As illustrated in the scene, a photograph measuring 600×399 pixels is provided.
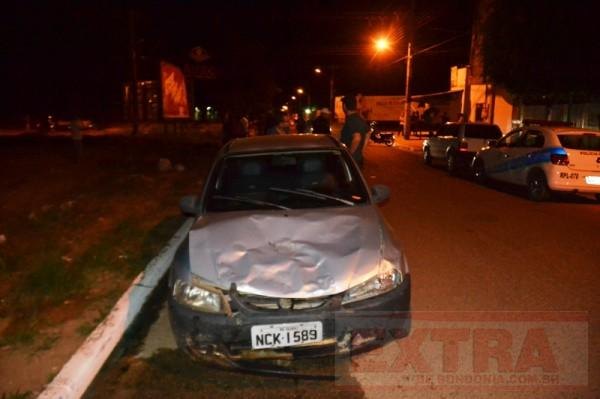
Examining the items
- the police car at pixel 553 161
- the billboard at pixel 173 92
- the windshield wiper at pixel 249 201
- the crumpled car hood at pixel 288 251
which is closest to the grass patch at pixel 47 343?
the crumpled car hood at pixel 288 251

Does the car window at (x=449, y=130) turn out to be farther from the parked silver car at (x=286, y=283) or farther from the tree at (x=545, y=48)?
the parked silver car at (x=286, y=283)

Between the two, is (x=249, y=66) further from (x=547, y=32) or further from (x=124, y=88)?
(x=547, y=32)

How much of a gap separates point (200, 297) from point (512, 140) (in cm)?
1110

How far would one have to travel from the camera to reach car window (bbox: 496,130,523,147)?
12942mm

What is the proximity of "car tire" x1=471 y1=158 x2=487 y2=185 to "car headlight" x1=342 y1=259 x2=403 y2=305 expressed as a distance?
10.9 metres

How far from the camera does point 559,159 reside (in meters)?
11.2

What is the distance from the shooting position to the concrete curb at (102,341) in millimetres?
3893

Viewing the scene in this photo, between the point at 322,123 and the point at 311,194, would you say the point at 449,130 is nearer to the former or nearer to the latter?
the point at 322,123

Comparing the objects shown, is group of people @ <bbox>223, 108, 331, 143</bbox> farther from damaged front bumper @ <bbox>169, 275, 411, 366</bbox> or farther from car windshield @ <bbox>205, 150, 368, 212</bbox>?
damaged front bumper @ <bbox>169, 275, 411, 366</bbox>

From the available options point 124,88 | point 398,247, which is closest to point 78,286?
point 398,247

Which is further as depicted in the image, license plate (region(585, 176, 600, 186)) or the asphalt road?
license plate (region(585, 176, 600, 186))

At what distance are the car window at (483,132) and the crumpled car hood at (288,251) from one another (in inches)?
512

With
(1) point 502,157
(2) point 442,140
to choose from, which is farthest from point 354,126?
(2) point 442,140

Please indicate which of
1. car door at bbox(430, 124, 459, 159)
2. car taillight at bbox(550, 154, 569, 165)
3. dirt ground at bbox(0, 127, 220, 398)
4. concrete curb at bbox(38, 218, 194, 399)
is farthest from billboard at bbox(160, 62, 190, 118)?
concrete curb at bbox(38, 218, 194, 399)
